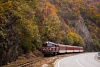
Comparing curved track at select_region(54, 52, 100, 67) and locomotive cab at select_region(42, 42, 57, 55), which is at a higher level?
locomotive cab at select_region(42, 42, 57, 55)

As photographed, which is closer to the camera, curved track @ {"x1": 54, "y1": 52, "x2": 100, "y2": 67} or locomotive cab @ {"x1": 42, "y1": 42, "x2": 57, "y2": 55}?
curved track @ {"x1": 54, "y1": 52, "x2": 100, "y2": 67}

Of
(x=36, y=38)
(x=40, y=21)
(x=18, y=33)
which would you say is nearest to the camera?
(x=18, y=33)

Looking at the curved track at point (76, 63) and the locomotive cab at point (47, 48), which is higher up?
the locomotive cab at point (47, 48)

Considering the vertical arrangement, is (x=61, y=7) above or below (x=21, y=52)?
above

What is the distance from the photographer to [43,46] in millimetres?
46250

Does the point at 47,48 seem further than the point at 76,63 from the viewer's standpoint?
Yes

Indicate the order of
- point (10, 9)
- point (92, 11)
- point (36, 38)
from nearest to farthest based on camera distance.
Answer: point (10, 9), point (36, 38), point (92, 11)

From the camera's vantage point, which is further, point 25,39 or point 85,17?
point 85,17

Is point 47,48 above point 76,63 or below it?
above

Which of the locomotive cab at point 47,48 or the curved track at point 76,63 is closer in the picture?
the curved track at point 76,63

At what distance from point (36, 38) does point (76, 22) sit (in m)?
68.9

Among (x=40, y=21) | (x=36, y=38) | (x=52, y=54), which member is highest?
(x=40, y=21)

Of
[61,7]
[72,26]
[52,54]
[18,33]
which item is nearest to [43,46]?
[52,54]

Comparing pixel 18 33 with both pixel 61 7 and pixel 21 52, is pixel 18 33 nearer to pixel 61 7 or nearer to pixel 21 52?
pixel 21 52
